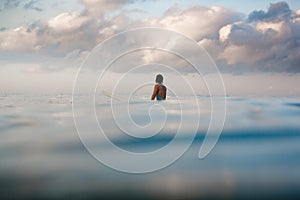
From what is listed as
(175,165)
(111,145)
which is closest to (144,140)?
(111,145)

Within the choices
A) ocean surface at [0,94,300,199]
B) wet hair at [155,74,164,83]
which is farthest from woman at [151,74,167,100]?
ocean surface at [0,94,300,199]

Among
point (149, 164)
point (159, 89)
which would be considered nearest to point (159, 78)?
point (159, 89)

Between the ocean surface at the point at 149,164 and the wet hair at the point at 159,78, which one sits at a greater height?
the wet hair at the point at 159,78

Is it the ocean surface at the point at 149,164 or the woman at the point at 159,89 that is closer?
the ocean surface at the point at 149,164

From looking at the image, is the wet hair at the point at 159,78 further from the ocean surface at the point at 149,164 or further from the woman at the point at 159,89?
the ocean surface at the point at 149,164

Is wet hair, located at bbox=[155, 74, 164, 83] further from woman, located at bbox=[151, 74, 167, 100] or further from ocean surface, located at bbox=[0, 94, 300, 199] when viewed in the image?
ocean surface, located at bbox=[0, 94, 300, 199]

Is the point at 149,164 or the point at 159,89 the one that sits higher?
the point at 159,89

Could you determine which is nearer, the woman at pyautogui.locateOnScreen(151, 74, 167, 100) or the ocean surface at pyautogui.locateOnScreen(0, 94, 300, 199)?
the ocean surface at pyautogui.locateOnScreen(0, 94, 300, 199)

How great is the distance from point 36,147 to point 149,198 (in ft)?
18.7

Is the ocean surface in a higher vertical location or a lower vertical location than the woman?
lower

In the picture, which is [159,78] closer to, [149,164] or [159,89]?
[159,89]

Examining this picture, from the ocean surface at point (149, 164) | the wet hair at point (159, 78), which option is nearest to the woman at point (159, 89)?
the wet hair at point (159, 78)

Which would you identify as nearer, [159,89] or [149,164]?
[149,164]

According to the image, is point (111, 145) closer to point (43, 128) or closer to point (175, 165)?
point (175, 165)
